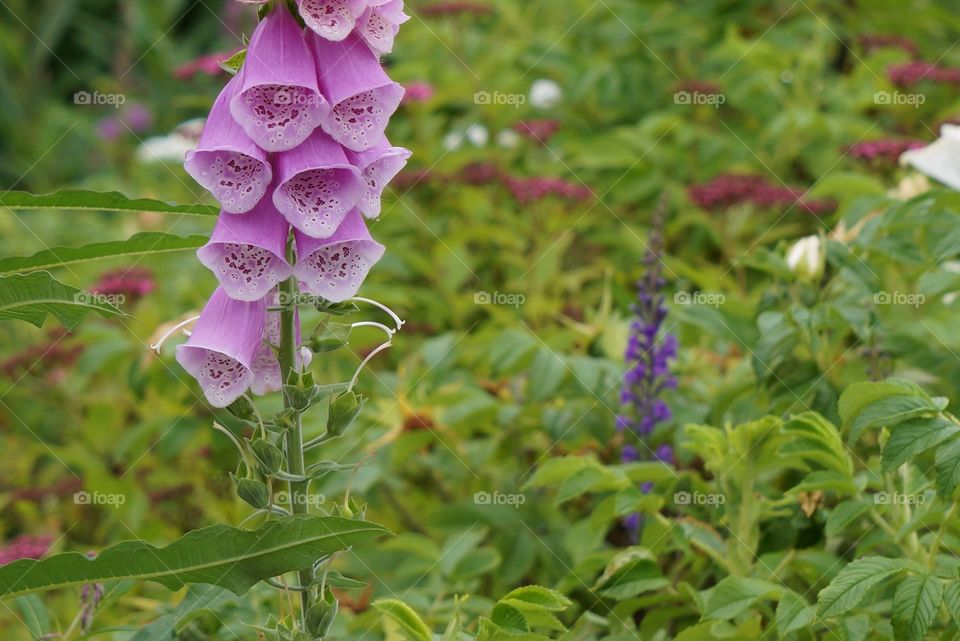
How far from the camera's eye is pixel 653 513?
1.61m

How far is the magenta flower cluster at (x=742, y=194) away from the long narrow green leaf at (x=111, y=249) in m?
1.58

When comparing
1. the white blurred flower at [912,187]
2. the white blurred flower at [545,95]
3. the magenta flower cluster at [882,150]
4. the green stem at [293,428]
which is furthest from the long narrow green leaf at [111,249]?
the white blurred flower at [545,95]

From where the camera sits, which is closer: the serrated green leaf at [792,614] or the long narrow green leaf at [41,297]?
the long narrow green leaf at [41,297]

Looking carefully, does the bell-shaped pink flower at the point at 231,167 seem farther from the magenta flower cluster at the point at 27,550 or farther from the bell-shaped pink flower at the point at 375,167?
the magenta flower cluster at the point at 27,550

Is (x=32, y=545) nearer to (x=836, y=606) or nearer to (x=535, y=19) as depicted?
(x=836, y=606)

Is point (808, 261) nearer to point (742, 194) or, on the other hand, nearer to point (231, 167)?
point (742, 194)

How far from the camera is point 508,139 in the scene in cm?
334

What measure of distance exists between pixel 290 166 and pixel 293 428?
0.28m

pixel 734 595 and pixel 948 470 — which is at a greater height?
pixel 948 470

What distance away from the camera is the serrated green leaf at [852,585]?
3.99ft

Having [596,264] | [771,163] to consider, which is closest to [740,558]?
[596,264]

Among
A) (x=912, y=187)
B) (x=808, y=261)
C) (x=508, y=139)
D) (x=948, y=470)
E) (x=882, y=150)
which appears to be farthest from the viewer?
(x=508, y=139)

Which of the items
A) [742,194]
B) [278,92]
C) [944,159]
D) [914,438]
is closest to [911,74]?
[742,194]

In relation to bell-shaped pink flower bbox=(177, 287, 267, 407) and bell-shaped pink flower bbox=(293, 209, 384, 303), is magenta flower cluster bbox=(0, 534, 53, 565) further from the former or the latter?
bell-shaped pink flower bbox=(293, 209, 384, 303)
